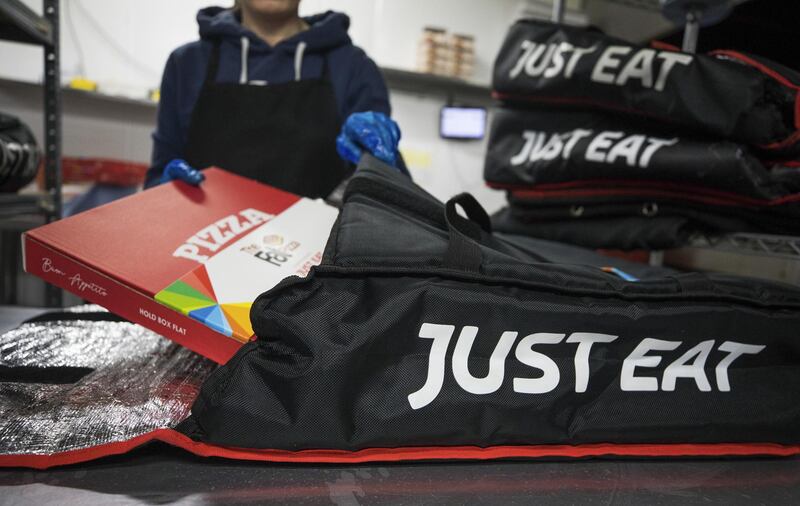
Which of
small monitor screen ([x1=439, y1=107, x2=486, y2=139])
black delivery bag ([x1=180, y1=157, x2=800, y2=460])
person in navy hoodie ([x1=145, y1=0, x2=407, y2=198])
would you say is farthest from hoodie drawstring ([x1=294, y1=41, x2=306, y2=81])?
small monitor screen ([x1=439, y1=107, x2=486, y2=139])

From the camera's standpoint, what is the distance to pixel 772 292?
46 centimetres

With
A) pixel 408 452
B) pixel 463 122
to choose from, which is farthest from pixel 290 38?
pixel 463 122

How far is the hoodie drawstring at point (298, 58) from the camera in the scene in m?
0.99

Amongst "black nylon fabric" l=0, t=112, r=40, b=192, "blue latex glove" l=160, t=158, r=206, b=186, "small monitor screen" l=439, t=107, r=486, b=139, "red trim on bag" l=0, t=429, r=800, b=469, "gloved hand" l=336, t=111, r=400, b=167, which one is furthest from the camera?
"small monitor screen" l=439, t=107, r=486, b=139

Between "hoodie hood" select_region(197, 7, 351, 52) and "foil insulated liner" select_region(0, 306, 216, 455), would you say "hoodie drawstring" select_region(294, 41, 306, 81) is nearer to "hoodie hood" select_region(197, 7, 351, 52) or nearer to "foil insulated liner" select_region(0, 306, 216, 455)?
"hoodie hood" select_region(197, 7, 351, 52)

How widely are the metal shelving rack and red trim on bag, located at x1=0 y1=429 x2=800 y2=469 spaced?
78 cm

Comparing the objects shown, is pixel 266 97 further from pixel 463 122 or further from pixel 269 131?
pixel 463 122

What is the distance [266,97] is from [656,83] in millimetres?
682

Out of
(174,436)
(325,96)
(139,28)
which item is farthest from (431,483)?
(139,28)

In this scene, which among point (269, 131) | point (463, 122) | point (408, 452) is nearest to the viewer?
point (408, 452)

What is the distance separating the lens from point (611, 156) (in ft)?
2.55

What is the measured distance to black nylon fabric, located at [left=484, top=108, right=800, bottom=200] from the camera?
0.69 meters

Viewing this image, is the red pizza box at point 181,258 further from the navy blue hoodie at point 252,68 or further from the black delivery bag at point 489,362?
the navy blue hoodie at point 252,68

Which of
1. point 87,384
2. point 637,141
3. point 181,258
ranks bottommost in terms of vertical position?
point 87,384
